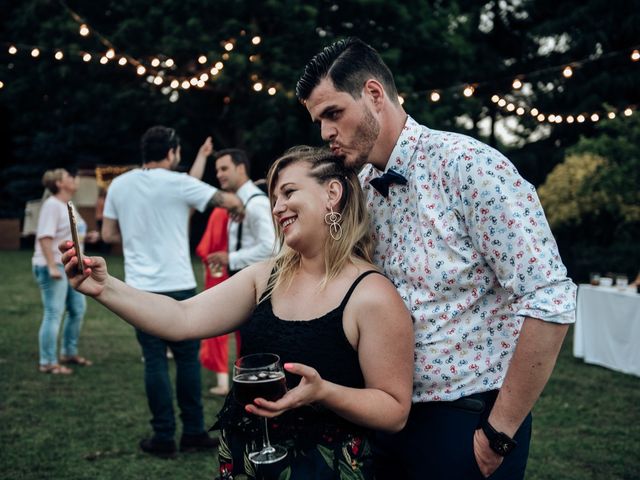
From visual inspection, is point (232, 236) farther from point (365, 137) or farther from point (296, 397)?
point (296, 397)

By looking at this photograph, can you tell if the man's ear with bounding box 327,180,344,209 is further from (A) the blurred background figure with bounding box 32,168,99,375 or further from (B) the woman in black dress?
(A) the blurred background figure with bounding box 32,168,99,375

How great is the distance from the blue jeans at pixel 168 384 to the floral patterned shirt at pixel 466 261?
296 cm

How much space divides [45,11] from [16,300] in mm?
12093

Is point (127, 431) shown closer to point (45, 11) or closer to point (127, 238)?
point (127, 238)

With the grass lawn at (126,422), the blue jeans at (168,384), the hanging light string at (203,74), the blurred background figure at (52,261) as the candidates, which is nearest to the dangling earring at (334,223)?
the blue jeans at (168,384)

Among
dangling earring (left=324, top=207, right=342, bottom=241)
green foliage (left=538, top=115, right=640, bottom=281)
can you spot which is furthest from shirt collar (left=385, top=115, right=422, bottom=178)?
green foliage (left=538, top=115, right=640, bottom=281)

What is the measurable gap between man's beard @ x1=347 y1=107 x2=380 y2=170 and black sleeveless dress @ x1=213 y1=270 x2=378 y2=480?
0.40 metres

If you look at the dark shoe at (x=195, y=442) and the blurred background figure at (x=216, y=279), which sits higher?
the blurred background figure at (x=216, y=279)

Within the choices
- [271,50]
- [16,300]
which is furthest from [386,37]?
[16,300]

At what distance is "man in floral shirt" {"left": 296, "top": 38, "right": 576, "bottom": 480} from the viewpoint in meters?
1.91

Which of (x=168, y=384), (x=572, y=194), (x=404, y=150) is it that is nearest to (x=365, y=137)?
(x=404, y=150)

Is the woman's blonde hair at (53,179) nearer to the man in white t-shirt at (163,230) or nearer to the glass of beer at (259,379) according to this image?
the man in white t-shirt at (163,230)

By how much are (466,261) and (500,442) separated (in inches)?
21.4

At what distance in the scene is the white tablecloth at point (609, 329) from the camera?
7301 millimetres
